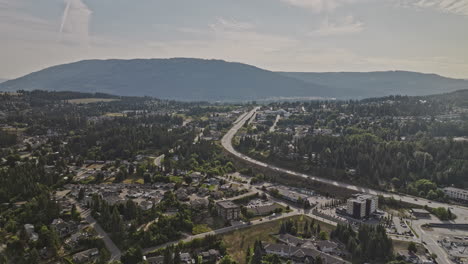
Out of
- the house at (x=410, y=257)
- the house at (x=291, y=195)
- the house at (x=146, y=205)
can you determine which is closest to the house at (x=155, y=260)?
the house at (x=146, y=205)

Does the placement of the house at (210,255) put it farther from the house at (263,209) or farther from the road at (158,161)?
the road at (158,161)

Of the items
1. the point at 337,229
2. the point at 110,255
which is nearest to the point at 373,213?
the point at 337,229

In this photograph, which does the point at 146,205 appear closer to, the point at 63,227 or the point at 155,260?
the point at 63,227

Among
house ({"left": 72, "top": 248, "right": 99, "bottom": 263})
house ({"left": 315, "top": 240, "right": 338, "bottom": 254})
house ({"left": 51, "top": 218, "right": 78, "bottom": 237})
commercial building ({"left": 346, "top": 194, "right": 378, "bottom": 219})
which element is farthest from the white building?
house ({"left": 51, "top": 218, "right": 78, "bottom": 237})

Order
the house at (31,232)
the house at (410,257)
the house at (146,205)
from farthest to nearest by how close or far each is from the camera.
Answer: the house at (146,205) → the house at (31,232) → the house at (410,257)

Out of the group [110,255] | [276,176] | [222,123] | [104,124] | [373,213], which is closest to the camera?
[110,255]

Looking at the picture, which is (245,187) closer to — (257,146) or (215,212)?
(215,212)

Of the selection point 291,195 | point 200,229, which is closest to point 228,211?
point 200,229
